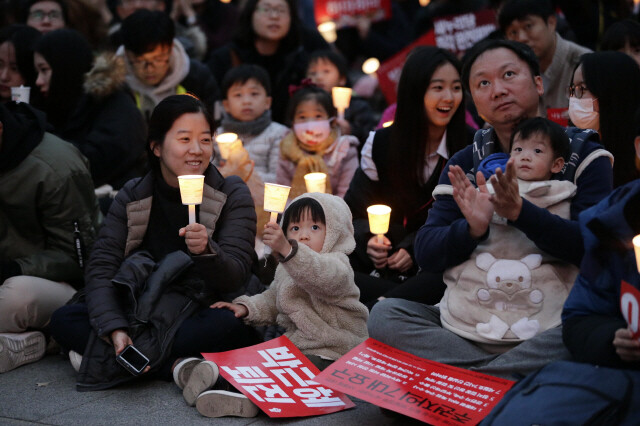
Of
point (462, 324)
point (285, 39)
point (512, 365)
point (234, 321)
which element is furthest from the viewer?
point (285, 39)

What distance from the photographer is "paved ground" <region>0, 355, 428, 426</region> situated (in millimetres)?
3549

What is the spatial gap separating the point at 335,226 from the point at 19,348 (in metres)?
1.77

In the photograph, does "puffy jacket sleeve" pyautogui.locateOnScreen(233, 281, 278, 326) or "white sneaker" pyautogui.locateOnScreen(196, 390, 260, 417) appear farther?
"puffy jacket sleeve" pyautogui.locateOnScreen(233, 281, 278, 326)

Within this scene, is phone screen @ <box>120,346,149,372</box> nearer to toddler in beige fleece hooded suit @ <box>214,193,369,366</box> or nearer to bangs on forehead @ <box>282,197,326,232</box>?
toddler in beige fleece hooded suit @ <box>214,193,369,366</box>

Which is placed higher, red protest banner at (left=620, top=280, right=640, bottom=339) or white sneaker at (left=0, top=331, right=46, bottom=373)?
red protest banner at (left=620, top=280, right=640, bottom=339)

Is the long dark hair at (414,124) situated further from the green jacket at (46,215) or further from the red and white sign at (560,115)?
the green jacket at (46,215)

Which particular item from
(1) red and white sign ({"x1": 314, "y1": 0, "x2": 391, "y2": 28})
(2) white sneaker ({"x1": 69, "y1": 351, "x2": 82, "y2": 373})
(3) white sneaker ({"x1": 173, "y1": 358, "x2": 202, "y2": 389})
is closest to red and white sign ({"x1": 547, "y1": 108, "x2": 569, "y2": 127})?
(3) white sneaker ({"x1": 173, "y1": 358, "x2": 202, "y2": 389})

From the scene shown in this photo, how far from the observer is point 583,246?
3.27m

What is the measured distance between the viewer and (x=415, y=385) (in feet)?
10.8

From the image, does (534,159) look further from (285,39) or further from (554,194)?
(285,39)

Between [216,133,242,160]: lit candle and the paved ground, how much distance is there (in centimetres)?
174

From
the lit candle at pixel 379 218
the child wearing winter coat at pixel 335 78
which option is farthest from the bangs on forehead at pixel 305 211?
the child wearing winter coat at pixel 335 78

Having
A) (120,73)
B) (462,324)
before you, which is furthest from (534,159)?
(120,73)

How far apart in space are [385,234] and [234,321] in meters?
1.09
